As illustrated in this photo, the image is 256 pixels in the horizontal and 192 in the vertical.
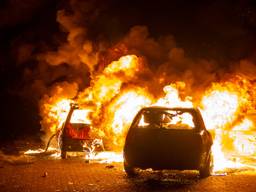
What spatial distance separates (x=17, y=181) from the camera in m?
12.4

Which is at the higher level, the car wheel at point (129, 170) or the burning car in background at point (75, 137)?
the burning car in background at point (75, 137)

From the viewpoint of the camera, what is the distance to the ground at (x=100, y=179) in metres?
11.7

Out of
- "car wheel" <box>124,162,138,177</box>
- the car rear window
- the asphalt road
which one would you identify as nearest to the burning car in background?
the car rear window

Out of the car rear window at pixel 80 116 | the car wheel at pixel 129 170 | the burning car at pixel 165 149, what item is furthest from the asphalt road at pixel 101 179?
the car rear window at pixel 80 116

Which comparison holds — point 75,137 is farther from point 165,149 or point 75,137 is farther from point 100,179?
point 165,149

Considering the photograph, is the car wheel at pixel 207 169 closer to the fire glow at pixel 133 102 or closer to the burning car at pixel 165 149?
the burning car at pixel 165 149

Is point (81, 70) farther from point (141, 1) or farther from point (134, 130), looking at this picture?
point (134, 130)

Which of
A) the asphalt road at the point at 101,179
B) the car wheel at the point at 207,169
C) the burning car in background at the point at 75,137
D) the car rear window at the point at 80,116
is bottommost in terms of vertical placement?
the asphalt road at the point at 101,179

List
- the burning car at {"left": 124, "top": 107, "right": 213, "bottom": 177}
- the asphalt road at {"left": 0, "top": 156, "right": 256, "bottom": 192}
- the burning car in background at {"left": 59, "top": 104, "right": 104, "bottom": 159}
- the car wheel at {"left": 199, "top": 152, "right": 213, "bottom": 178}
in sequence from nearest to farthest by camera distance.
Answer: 1. the asphalt road at {"left": 0, "top": 156, "right": 256, "bottom": 192}
2. the burning car at {"left": 124, "top": 107, "right": 213, "bottom": 177}
3. the car wheel at {"left": 199, "top": 152, "right": 213, "bottom": 178}
4. the burning car in background at {"left": 59, "top": 104, "right": 104, "bottom": 159}

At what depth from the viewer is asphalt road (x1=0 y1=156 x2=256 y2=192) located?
38.3ft

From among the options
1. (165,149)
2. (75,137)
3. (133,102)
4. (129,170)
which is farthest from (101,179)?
(133,102)

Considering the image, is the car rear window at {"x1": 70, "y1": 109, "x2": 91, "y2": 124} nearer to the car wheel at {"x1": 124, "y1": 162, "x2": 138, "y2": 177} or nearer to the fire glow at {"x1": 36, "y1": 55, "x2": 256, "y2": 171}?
the fire glow at {"x1": 36, "y1": 55, "x2": 256, "y2": 171}

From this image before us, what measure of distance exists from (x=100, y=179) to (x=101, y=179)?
23mm

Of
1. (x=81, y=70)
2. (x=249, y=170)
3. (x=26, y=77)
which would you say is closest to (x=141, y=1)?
(x=81, y=70)
